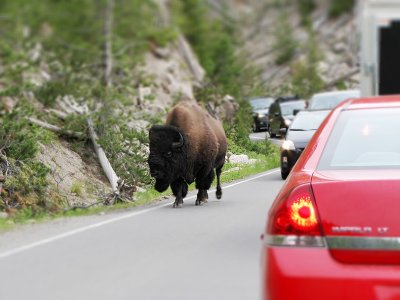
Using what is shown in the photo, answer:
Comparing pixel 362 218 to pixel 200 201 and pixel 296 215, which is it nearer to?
pixel 296 215

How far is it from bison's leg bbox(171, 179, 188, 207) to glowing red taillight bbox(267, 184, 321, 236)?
31.4ft

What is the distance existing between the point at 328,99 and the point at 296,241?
26954 mm

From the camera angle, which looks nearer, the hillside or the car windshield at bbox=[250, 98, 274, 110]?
the hillside

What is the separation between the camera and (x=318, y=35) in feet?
335

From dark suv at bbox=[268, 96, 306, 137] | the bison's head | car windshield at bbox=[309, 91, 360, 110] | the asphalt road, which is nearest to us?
the asphalt road

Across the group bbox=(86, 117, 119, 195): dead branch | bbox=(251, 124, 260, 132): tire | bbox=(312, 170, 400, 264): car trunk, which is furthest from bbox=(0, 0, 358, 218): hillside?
bbox=(312, 170, 400, 264): car trunk

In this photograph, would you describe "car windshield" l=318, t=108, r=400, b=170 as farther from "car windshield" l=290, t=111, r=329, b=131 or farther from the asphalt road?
"car windshield" l=290, t=111, r=329, b=131

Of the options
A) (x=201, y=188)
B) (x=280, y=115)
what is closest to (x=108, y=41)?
(x=280, y=115)

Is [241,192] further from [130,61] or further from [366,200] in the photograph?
[130,61]

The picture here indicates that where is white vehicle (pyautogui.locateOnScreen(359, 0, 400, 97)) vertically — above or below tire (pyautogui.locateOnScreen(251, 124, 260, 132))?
above

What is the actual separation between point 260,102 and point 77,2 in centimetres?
2346

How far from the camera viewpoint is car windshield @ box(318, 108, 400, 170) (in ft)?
18.0

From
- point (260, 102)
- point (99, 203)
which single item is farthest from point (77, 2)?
point (99, 203)

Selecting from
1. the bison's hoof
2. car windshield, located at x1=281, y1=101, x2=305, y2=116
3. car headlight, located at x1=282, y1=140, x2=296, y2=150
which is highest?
the bison's hoof
